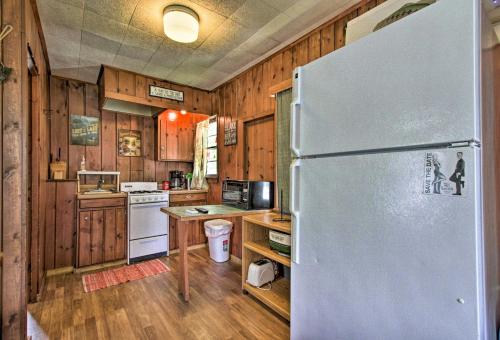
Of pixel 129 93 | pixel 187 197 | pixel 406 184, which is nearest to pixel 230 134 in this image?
pixel 187 197

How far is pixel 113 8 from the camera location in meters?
2.01

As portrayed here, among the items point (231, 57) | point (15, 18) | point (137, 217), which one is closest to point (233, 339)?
point (137, 217)

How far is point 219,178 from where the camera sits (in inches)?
149

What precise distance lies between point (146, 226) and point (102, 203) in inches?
25.0

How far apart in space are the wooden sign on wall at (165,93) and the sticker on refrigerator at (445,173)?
11.0 feet

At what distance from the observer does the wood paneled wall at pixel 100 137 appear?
3387 mm

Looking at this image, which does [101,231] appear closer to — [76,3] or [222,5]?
[76,3]

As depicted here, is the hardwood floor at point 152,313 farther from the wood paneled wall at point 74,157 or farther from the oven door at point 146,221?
the oven door at point 146,221

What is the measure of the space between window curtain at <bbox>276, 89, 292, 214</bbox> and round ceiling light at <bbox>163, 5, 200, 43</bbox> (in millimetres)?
1054

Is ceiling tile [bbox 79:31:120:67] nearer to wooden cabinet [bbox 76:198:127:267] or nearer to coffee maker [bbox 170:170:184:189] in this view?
wooden cabinet [bbox 76:198:127:267]

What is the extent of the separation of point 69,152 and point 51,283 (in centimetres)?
172

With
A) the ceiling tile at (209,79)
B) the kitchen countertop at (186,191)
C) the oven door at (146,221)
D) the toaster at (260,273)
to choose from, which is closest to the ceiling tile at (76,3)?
the ceiling tile at (209,79)

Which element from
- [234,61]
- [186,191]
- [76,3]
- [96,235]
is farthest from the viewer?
[186,191]

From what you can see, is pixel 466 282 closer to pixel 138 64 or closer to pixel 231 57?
pixel 231 57
